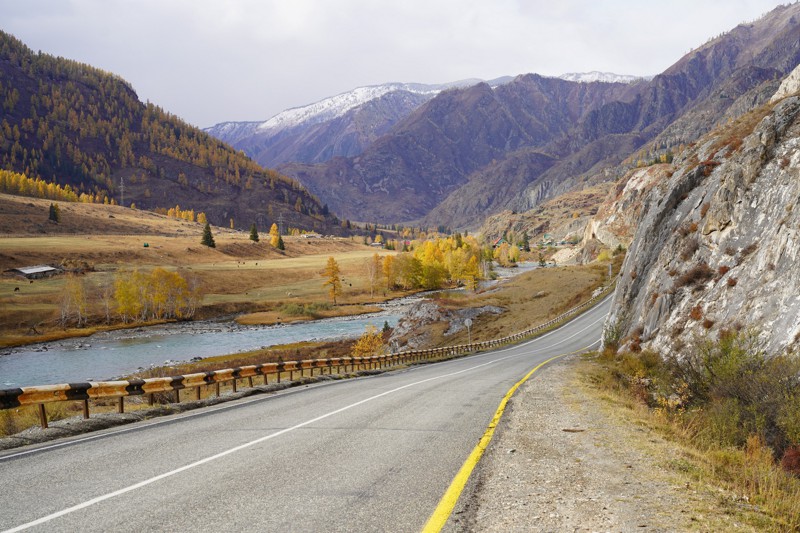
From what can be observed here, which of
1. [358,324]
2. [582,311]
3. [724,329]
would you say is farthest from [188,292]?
[724,329]

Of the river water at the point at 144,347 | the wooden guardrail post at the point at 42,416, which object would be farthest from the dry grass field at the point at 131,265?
the wooden guardrail post at the point at 42,416

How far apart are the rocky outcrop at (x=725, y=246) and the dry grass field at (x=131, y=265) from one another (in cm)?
6891

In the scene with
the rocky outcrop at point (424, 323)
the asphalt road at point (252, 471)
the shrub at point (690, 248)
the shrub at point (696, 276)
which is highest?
the shrub at point (690, 248)

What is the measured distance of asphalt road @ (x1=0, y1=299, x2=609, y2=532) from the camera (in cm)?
571

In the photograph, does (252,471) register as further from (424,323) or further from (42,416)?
(424,323)

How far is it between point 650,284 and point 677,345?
663 cm

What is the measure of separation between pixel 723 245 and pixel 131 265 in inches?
4686

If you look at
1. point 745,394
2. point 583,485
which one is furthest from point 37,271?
point 583,485

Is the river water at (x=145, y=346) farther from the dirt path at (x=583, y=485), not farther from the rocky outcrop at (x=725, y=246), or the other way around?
the dirt path at (x=583, y=485)

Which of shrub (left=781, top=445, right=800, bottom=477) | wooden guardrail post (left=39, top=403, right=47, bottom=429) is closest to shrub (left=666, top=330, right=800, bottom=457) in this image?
shrub (left=781, top=445, right=800, bottom=477)

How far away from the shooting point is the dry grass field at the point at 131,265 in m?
81.9

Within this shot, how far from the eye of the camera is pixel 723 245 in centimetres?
2305

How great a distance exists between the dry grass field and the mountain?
6824 cm

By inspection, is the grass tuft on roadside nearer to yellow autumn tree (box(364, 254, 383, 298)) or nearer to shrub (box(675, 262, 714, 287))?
shrub (box(675, 262, 714, 287))
